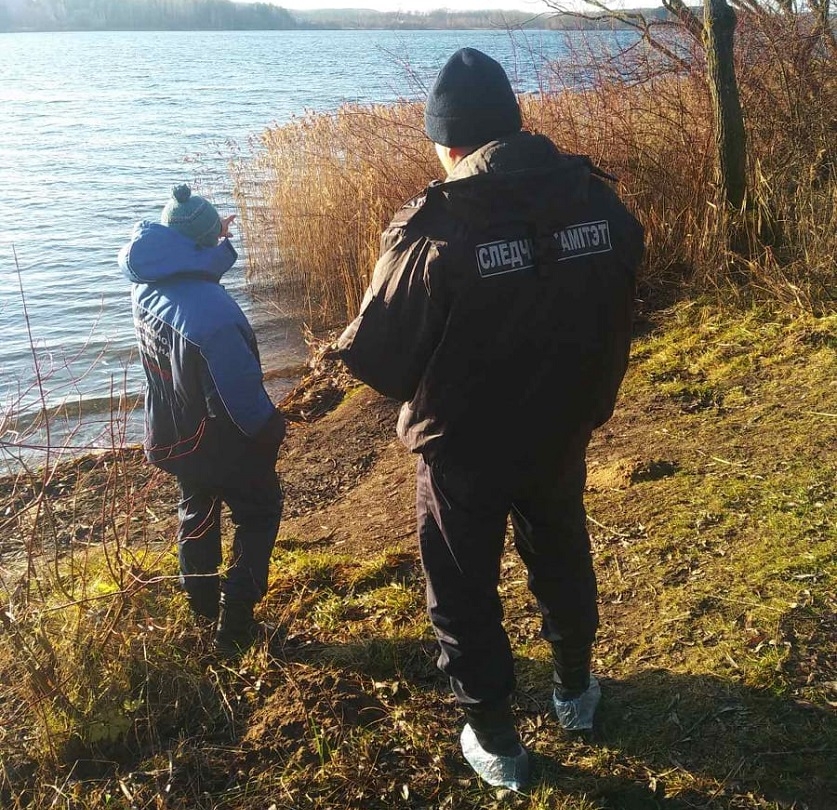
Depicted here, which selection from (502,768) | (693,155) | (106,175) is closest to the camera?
(502,768)

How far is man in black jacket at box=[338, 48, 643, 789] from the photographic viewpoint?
2012mm

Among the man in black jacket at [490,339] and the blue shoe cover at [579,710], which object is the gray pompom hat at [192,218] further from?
the blue shoe cover at [579,710]

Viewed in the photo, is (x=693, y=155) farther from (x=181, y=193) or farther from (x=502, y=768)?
(x=502, y=768)

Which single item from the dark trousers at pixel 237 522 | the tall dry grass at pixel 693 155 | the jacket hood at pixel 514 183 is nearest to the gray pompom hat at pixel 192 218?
the dark trousers at pixel 237 522

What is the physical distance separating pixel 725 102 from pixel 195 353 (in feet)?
15.9

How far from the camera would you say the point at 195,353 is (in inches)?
114

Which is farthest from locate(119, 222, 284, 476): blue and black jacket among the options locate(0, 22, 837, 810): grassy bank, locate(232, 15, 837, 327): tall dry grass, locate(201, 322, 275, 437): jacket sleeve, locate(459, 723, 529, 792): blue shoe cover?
locate(232, 15, 837, 327): tall dry grass

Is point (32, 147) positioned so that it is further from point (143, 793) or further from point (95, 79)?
point (143, 793)

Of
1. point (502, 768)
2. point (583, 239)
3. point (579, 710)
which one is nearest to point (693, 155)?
point (583, 239)

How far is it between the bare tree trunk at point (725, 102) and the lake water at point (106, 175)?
1740 millimetres

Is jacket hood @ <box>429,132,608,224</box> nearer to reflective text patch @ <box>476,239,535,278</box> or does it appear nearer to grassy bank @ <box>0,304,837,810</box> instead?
reflective text patch @ <box>476,239,535,278</box>

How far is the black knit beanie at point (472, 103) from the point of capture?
211cm

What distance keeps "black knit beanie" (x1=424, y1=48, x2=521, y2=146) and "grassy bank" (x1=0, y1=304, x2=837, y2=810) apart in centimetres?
167

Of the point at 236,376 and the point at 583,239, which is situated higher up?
the point at 583,239
